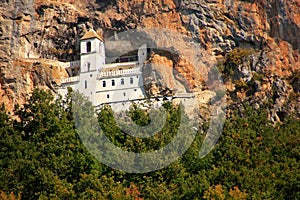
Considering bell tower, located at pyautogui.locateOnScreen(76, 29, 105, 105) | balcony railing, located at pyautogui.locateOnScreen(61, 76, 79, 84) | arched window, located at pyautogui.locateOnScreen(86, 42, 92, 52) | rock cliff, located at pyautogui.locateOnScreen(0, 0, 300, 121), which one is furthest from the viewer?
arched window, located at pyautogui.locateOnScreen(86, 42, 92, 52)

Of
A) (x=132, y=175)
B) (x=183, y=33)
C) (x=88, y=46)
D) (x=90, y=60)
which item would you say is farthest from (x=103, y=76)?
(x=132, y=175)

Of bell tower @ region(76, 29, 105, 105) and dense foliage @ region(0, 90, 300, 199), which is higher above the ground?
bell tower @ region(76, 29, 105, 105)

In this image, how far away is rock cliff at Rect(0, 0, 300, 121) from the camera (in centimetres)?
7669

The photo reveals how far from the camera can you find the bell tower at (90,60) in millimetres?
77125

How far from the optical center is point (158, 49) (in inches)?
3027

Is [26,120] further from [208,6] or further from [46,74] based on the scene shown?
[208,6]

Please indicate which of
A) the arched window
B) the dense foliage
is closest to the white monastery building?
the arched window

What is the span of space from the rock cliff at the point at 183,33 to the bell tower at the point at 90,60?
6.09 ft

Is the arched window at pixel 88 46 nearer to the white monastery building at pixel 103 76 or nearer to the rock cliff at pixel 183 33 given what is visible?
the white monastery building at pixel 103 76

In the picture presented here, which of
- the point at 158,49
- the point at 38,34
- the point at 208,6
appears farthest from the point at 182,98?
the point at 38,34

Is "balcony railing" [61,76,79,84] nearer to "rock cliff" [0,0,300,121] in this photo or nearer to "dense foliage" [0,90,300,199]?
"rock cliff" [0,0,300,121]

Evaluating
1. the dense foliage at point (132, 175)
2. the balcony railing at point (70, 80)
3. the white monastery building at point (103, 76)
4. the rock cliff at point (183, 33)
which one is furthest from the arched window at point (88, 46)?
the dense foliage at point (132, 175)

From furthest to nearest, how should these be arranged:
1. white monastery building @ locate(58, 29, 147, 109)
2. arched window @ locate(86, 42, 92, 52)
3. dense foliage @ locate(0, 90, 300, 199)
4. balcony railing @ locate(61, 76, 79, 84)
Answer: arched window @ locate(86, 42, 92, 52) → balcony railing @ locate(61, 76, 79, 84) → white monastery building @ locate(58, 29, 147, 109) → dense foliage @ locate(0, 90, 300, 199)

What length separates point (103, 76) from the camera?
77.4 meters
